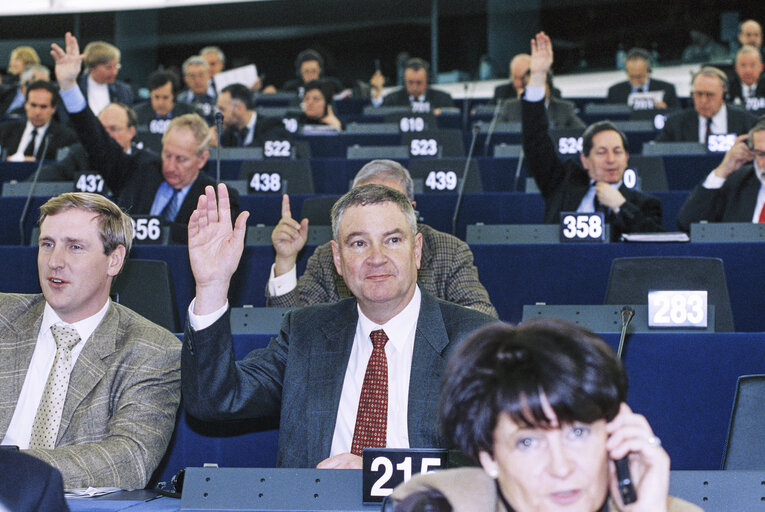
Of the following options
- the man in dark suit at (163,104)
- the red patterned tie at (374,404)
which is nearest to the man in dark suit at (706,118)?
the man in dark suit at (163,104)

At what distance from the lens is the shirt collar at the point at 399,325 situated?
266 cm

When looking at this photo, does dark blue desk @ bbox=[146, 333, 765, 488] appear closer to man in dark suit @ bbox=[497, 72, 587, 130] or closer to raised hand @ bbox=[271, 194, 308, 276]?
raised hand @ bbox=[271, 194, 308, 276]

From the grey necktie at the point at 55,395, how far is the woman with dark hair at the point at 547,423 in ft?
4.68

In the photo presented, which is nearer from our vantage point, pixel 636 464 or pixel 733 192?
pixel 636 464

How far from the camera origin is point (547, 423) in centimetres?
Answer: 146

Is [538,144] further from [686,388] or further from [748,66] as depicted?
[748,66]

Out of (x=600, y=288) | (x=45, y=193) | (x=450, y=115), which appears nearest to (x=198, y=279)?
(x=600, y=288)

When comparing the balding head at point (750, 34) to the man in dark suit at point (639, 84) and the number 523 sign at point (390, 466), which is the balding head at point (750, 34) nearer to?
the man in dark suit at point (639, 84)

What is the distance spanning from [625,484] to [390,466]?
56 centimetres

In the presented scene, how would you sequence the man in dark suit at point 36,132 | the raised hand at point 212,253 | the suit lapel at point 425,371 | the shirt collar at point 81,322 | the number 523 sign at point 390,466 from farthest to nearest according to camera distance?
the man in dark suit at point 36,132 → the shirt collar at point 81,322 → the suit lapel at point 425,371 → the raised hand at point 212,253 → the number 523 sign at point 390,466

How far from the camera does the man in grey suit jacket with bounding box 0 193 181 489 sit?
2.63m

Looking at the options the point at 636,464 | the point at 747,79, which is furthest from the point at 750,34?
the point at 636,464

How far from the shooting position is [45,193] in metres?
6.48

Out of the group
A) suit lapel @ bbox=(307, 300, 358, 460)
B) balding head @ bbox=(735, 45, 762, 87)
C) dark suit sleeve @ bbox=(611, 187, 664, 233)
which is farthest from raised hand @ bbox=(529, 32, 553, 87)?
balding head @ bbox=(735, 45, 762, 87)
